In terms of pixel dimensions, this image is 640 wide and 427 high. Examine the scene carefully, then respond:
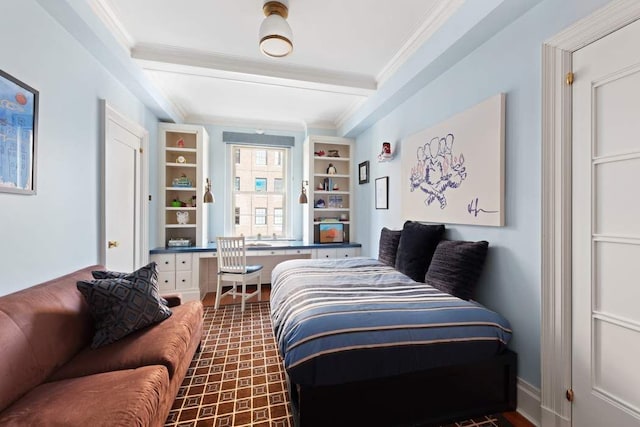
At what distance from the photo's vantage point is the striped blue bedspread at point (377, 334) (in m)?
1.38

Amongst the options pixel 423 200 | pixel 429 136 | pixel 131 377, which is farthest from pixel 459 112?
pixel 131 377

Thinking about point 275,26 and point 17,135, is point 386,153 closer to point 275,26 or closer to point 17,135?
point 275,26

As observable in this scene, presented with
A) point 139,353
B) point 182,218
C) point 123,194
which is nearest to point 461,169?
point 139,353

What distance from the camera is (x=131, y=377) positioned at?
130 cm

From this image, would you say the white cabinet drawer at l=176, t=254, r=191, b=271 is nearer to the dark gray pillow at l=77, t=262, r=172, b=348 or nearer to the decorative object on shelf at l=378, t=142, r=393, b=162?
the dark gray pillow at l=77, t=262, r=172, b=348

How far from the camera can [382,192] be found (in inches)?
140

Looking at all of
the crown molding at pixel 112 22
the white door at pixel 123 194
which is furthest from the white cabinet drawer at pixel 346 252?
the crown molding at pixel 112 22

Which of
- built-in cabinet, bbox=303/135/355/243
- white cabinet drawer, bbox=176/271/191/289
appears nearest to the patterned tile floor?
white cabinet drawer, bbox=176/271/191/289

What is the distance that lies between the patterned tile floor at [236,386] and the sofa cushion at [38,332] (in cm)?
Result: 69

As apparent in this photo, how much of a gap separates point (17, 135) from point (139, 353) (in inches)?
53.4

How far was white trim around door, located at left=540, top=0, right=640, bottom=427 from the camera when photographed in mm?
1472
